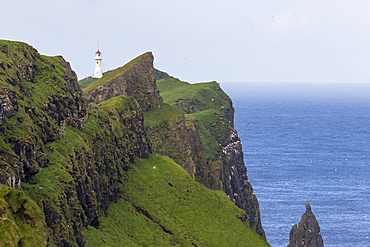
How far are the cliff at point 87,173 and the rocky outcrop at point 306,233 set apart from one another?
168 ft

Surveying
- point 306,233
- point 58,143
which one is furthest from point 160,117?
point 58,143

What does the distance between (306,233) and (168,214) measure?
285 ft

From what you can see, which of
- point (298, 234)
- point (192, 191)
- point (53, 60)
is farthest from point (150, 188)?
point (298, 234)

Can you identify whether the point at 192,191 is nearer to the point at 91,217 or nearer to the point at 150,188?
the point at 150,188

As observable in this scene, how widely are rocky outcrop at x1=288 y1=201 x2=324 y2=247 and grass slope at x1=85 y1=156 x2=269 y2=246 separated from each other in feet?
200

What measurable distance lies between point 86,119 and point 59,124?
1280 centimetres

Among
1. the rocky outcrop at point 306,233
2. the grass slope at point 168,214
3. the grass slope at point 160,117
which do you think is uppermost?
the grass slope at point 160,117

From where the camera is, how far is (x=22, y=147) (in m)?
70.3

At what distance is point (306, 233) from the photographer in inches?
7628

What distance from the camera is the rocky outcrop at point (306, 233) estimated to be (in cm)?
19300

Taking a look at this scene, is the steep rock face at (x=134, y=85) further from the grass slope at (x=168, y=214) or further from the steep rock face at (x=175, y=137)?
the grass slope at (x=168, y=214)

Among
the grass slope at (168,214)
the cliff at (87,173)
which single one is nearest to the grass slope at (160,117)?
the cliff at (87,173)

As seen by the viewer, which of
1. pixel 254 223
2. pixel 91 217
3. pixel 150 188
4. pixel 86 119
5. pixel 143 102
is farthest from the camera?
pixel 254 223

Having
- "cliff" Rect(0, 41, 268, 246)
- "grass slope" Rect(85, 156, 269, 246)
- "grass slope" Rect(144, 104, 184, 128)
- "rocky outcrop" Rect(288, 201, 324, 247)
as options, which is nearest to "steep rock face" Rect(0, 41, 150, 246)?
"cliff" Rect(0, 41, 268, 246)
